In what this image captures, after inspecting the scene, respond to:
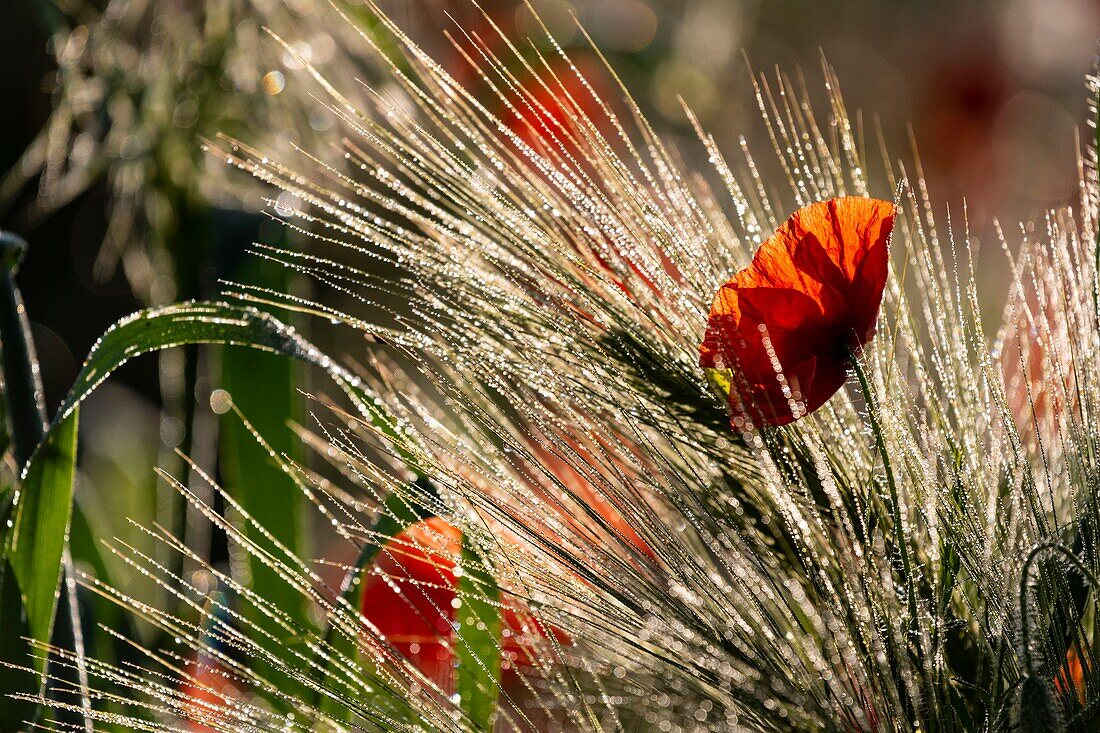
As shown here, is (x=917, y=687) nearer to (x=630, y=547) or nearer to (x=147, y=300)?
(x=630, y=547)

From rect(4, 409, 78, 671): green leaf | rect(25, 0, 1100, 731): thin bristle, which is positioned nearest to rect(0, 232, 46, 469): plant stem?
rect(4, 409, 78, 671): green leaf

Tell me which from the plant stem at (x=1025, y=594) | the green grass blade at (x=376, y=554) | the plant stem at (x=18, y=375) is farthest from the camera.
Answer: the plant stem at (x=18, y=375)

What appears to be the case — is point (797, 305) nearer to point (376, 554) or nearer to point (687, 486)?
point (687, 486)

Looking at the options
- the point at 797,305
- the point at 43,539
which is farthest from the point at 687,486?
the point at 43,539

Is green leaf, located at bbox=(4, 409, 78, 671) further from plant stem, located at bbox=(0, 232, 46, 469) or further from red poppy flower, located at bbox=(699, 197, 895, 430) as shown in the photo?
red poppy flower, located at bbox=(699, 197, 895, 430)

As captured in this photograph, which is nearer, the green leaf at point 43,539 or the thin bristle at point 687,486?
the thin bristle at point 687,486

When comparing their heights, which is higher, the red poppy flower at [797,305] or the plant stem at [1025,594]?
the red poppy flower at [797,305]

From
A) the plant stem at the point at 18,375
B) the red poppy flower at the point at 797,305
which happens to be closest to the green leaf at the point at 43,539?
the plant stem at the point at 18,375

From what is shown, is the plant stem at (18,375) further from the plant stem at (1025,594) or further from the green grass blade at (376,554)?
the plant stem at (1025,594)
